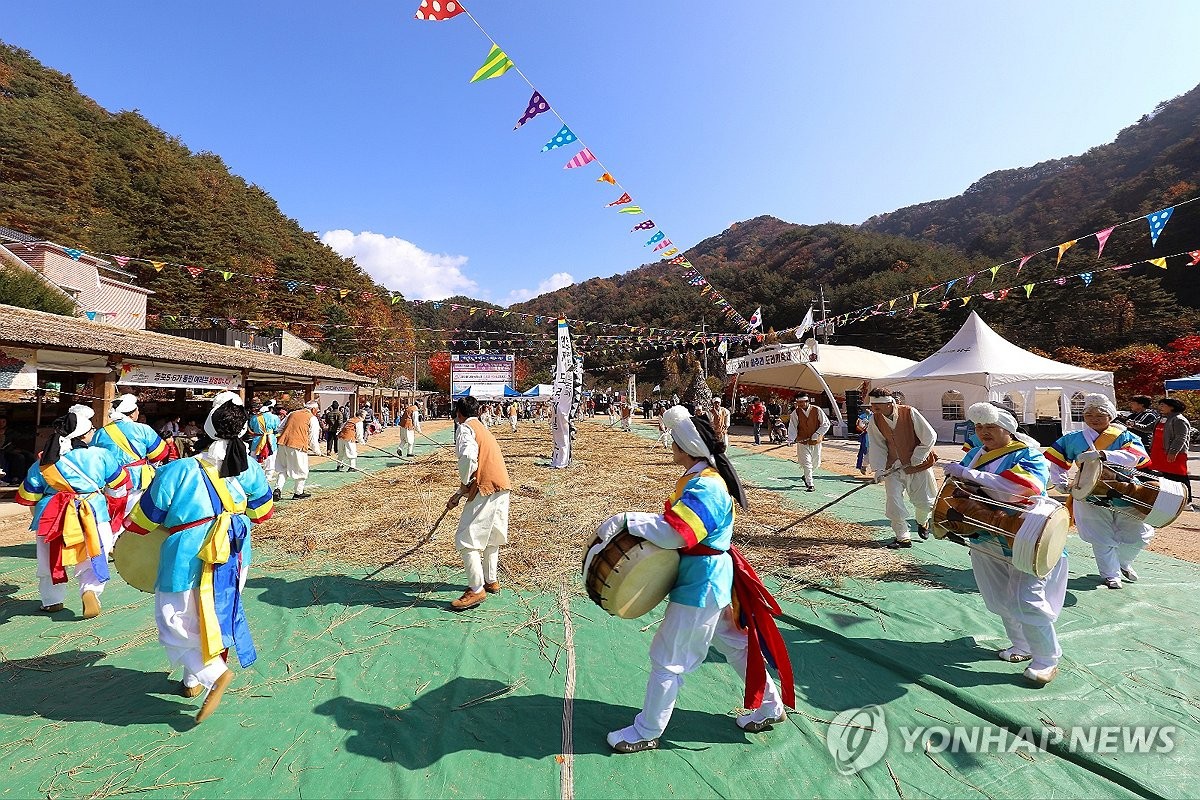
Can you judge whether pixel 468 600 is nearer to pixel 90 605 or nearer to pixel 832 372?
pixel 90 605

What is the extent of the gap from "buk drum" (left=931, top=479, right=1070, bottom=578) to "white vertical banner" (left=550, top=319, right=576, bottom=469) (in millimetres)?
9513

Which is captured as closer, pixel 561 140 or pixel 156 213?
pixel 561 140

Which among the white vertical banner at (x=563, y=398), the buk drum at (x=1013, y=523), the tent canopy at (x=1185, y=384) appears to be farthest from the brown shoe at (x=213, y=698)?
the tent canopy at (x=1185, y=384)

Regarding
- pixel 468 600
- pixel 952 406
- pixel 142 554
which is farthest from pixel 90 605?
pixel 952 406

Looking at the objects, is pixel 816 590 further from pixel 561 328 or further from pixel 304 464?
pixel 561 328

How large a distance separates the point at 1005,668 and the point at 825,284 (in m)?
53.0

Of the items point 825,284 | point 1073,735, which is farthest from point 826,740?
point 825,284

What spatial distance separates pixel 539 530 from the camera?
660cm

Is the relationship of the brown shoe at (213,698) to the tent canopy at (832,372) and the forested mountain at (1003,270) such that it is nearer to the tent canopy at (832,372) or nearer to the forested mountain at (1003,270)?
the tent canopy at (832,372)

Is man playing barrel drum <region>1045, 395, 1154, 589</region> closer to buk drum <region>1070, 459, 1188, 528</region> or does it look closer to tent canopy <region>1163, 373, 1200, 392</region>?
buk drum <region>1070, 459, 1188, 528</region>

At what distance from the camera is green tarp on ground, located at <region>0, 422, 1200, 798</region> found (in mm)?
2332

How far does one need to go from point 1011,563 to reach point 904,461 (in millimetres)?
2964

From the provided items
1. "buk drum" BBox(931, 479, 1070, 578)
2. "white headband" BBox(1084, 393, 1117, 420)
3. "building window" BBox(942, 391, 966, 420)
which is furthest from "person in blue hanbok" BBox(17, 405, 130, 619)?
"building window" BBox(942, 391, 966, 420)

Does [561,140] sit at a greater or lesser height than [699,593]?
greater
